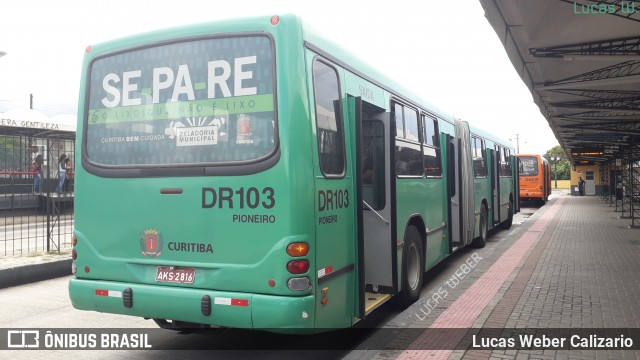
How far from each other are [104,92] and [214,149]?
1387 millimetres

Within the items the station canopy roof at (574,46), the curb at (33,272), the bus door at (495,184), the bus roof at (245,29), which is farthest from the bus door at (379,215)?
the bus door at (495,184)

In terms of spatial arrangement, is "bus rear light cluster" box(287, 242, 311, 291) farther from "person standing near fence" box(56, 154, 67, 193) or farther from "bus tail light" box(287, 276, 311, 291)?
"person standing near fence" box(56, 154, 67, 193)

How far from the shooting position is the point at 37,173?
11.4m

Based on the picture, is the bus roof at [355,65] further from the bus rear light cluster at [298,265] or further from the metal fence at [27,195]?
the metal fence at [27,195]

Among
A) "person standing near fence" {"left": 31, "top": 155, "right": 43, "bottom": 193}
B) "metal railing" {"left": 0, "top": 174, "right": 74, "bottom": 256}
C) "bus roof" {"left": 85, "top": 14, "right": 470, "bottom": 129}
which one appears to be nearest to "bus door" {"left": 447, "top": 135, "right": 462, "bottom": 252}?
"bus roof" {"left": 85, "top": 14, "right": 470, "bottom": 129}

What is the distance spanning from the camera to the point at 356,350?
15.9 ft

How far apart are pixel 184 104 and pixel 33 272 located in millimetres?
5732

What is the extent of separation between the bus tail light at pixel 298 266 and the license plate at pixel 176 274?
2.89 ft

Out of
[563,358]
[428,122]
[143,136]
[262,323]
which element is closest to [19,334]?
[143,136]

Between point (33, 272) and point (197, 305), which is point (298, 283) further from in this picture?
point (33, 272)

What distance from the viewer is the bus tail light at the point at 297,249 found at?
391 cm

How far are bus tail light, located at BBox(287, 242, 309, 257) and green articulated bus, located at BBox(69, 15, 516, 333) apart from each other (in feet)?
0.04

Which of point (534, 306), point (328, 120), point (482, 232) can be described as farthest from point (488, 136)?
point (328, 120)

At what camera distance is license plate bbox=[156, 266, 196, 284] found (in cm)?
423
